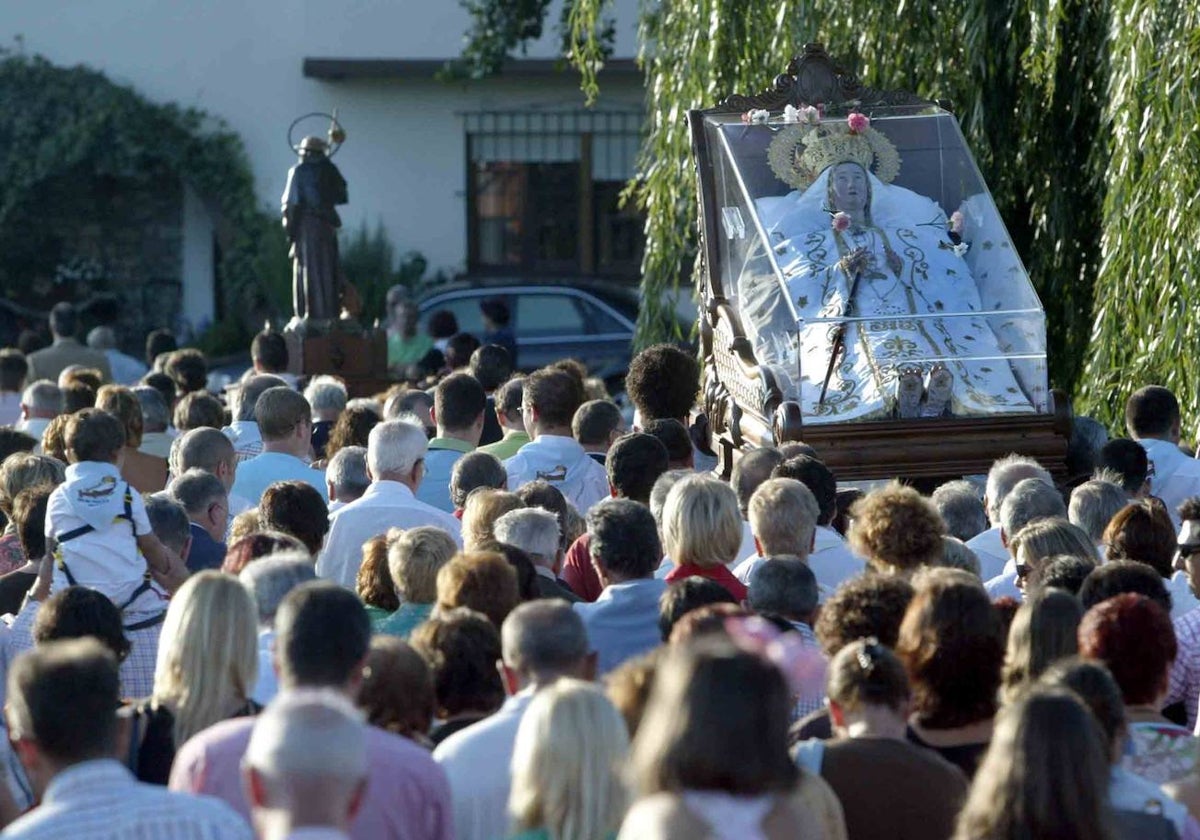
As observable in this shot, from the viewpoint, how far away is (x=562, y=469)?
828 centimetres

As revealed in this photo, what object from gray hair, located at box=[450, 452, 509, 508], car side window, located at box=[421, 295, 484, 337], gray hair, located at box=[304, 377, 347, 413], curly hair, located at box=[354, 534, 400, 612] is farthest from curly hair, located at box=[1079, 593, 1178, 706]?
car side window, located at box=[421, 295, 484, 337]

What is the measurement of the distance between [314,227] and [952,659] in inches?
432

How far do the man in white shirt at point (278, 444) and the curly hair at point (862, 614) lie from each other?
3.73 meters

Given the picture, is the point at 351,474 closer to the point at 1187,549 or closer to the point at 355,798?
the point at 1187,549

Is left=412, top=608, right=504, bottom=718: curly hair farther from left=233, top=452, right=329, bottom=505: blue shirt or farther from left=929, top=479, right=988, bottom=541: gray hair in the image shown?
left=233, top=452, right=329, bottom=505: blue shirt

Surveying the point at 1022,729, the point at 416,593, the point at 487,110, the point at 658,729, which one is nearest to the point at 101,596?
the point at 416,593

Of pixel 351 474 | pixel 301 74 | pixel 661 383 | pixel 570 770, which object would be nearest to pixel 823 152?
pixel 661 383

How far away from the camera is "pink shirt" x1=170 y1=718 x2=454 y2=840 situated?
3.98 meters

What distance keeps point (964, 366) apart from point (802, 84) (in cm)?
200

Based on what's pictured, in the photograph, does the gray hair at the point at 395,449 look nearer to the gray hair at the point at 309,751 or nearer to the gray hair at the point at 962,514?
the gray hair at the point at 962,514

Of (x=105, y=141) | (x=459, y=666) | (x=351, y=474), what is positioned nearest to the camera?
(x=459, y=666)

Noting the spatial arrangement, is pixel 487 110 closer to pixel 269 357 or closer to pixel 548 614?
pixel 269 357

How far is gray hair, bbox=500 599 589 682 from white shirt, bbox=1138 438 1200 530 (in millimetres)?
4383

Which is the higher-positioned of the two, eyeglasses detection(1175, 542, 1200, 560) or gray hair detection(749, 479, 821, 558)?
gray hair detection(749, 479, 821, 558)
